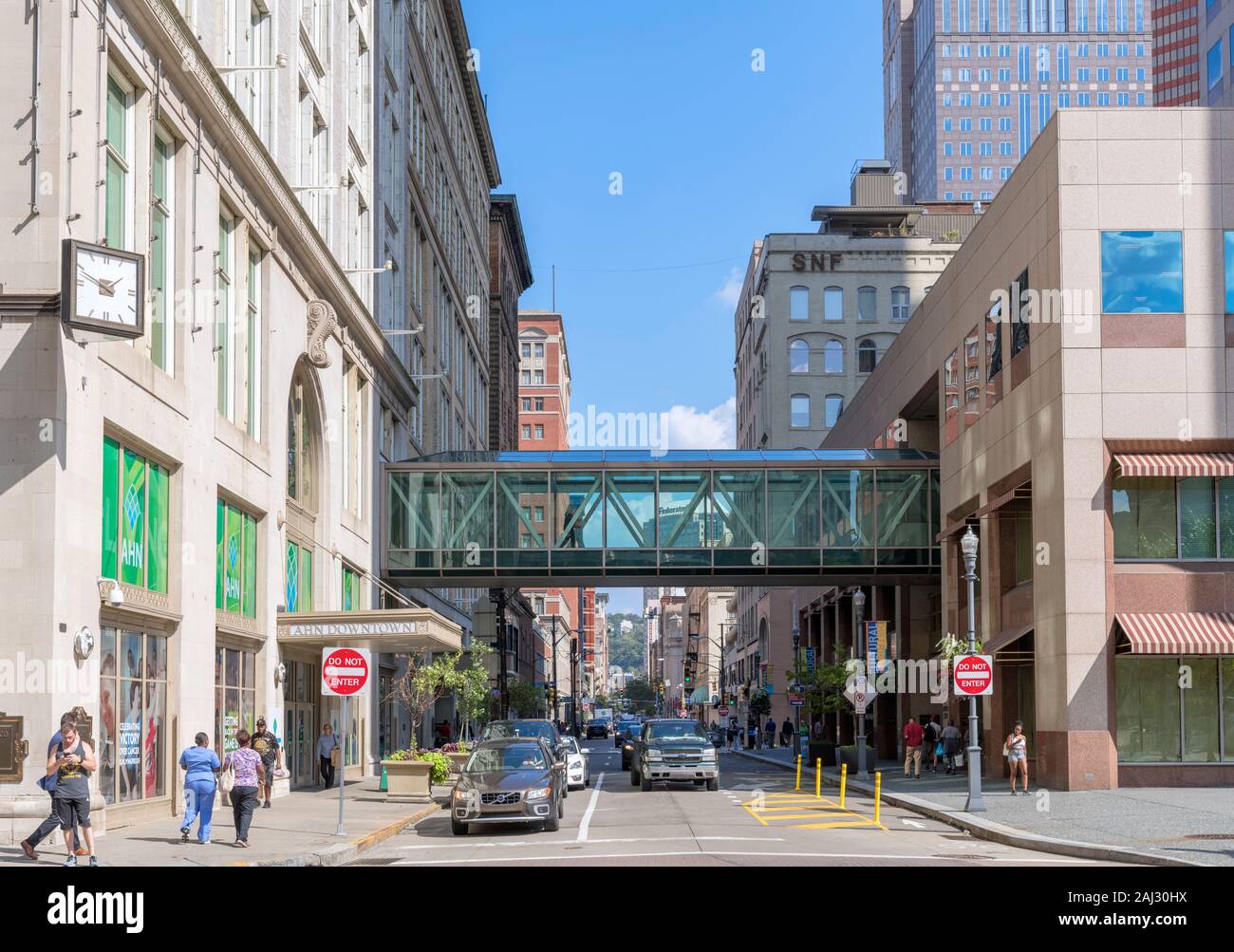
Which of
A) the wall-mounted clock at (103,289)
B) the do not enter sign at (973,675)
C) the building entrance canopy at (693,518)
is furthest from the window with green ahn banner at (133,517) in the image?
the building entrance canopy at (693,518)

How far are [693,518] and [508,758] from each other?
890 inches

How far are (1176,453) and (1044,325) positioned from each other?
4.16m

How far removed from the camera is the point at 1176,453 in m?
31.7

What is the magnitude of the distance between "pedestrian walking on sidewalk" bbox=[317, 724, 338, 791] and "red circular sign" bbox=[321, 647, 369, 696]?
44.7 ft

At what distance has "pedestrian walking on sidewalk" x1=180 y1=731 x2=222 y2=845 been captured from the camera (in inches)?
791

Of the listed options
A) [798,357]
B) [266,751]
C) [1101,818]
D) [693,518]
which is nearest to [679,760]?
[266,751]

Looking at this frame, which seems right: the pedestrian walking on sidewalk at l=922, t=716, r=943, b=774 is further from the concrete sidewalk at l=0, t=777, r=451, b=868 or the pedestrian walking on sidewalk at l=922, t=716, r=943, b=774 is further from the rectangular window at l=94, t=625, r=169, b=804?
the rectangular window at l=94, t=625, r=169, b=804

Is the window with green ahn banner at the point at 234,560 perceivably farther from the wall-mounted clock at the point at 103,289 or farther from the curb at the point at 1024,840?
the curb at the point at 1024,840

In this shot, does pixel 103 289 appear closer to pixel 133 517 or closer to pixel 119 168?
pixel 119 168

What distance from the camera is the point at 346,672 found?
23062 millimetres

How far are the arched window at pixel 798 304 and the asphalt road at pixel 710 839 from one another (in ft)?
221

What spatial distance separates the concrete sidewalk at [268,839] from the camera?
59.2ft
